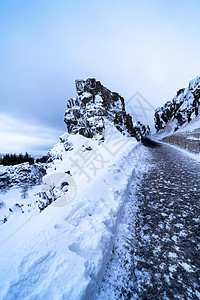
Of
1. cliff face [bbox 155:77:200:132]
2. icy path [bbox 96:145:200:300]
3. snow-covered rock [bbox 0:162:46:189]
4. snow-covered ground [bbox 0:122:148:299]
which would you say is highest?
cliff face [bbox 155:77:200:132]

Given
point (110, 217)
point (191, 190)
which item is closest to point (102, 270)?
point (110, 217)

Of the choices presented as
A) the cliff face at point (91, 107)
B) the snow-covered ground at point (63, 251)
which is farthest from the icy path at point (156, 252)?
the cliff face at point (91, 107)

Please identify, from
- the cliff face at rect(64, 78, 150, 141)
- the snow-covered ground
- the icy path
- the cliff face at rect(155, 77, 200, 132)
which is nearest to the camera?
the snow-covered ground

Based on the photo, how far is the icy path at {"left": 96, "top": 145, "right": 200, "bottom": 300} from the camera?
62.1 inches

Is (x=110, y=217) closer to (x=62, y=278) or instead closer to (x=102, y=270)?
(x=102, y=270)

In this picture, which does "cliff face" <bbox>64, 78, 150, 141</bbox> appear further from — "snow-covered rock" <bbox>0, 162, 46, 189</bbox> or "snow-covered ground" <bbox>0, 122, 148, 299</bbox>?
"snow-covered ground" <bbox>0, 122, 148, 299</bbox>

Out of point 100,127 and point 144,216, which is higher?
point 100,127

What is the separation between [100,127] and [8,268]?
2145 centimetres

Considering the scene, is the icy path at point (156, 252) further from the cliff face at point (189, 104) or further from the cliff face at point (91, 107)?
the cliff face at point (189, 104)

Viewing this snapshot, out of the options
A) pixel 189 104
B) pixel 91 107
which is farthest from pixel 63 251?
pixel 189 104

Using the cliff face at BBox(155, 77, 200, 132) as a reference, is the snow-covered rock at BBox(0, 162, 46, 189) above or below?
below

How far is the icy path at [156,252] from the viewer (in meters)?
1.58

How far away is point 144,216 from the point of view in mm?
3045

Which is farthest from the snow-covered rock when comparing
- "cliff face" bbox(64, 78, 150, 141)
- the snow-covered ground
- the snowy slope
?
the snow-covered ground
